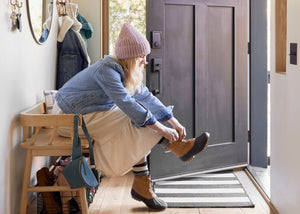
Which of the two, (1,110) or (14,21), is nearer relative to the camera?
(1,110)

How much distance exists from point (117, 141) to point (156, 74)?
1.05m

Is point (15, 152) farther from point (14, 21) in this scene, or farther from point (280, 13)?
point (280, 13)

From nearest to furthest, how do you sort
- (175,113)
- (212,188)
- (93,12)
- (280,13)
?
(280,13) < (212,188) < (175,113) < (93,12)

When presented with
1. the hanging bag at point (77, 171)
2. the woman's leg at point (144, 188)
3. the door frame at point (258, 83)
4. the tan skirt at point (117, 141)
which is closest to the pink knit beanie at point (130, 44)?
the tan skirt at point (117, 141)

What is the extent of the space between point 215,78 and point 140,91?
111 cm

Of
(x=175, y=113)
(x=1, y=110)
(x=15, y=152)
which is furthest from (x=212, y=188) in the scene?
(x=1, y=110)

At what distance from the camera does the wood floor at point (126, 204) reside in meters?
3.02

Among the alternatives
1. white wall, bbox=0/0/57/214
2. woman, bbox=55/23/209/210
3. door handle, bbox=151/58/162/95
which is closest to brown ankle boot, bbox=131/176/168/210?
woman, bbox=55/23/209/210

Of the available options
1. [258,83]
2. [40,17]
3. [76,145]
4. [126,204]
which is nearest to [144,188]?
[126,204]

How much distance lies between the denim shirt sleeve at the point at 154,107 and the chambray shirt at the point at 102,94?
0.23 metres

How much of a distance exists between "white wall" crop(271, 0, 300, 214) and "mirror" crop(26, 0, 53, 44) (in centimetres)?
153

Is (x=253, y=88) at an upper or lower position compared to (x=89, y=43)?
lower

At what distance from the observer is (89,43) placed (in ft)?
13.5

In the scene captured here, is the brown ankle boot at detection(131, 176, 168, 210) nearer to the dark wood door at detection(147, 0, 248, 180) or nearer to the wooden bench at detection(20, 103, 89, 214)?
the wooden bench at detection(20, 103, 89, 214)
